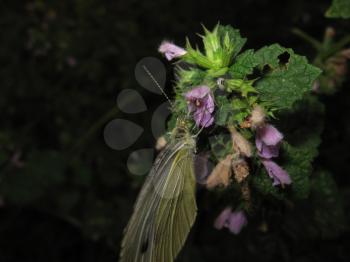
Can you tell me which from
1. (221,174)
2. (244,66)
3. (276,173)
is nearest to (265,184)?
(276,173)

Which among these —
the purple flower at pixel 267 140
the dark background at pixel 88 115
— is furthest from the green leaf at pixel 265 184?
the dark background at pixel 88 115

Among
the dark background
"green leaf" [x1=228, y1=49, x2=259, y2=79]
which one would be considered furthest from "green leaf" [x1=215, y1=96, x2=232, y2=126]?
the dark background

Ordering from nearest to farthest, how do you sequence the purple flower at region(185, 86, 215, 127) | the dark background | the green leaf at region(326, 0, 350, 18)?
the purple flower at region(185, 86, 215, 127), the green leaf at region(326, 0, 350, 18), the dark background

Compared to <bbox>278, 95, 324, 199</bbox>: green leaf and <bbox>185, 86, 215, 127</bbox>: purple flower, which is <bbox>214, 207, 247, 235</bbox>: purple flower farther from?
<bbox>185, 86, 215, 127</bbox>: purple flower

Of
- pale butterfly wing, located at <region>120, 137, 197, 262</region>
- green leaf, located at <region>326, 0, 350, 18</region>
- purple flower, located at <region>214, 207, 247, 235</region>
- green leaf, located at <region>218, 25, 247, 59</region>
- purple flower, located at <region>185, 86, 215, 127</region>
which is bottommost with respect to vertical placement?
purple flower, located at <region>214, 207, 247, 235</region>

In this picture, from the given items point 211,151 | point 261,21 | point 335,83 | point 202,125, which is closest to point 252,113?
point 202,125

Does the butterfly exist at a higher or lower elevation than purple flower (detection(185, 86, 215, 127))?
lower
